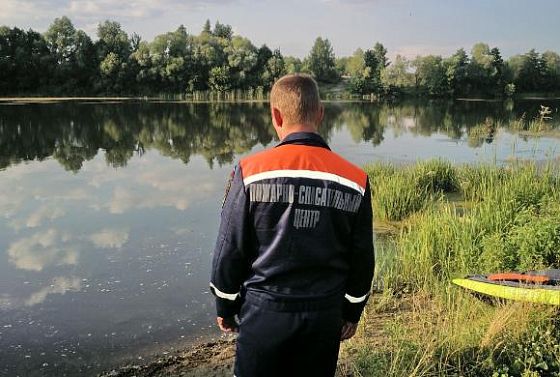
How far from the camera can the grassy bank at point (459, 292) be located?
3.76 metres

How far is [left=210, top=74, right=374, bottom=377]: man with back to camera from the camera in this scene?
7.38 ft

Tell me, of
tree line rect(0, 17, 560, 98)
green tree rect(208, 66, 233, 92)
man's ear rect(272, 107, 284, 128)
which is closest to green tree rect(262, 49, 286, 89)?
tree line rect(0, 17, 560, 98)

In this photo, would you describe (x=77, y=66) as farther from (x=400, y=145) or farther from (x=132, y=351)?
(x=132, y=351)

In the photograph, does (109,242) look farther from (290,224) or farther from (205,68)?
(205,68)

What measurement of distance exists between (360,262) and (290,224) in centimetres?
46

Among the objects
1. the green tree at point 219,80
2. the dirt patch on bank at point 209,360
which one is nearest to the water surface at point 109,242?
the dirt patch on bank at point 209,360

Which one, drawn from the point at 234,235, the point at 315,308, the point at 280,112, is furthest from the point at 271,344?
the point at 280,112

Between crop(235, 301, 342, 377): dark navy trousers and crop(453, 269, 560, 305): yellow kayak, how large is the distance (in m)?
2.55

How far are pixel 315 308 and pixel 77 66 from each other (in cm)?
6814

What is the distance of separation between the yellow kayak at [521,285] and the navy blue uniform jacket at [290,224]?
2595mm

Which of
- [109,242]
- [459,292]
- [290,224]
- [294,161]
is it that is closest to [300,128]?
[294,161]

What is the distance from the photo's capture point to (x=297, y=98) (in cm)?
236

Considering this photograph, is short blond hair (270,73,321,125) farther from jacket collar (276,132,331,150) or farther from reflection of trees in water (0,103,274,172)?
reflection of trees in water (0,103,274,172)

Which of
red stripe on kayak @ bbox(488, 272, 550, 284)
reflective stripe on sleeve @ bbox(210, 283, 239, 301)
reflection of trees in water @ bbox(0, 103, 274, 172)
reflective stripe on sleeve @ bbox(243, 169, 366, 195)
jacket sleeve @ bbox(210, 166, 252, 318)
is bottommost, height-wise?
reflection of trees in water @ bbox(0, 103, 274, 172)
